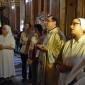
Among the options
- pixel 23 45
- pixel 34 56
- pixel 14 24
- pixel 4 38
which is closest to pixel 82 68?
pixel 34 56

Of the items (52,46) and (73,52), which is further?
(52,46)

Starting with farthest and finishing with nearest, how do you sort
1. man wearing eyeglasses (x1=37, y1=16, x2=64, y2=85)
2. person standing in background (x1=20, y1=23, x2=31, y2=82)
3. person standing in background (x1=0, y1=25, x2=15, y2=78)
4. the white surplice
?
person standing in background (x1=20, y1=23, x2=31, y2=82) → person standing in background (x1=0, y1=25, x2=15, y2=78) → man wearing eyeglasses (x1=37, y1=16, x2=64, y2=85) → the white surplice

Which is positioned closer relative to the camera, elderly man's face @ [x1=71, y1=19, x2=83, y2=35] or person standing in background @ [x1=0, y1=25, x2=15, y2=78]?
elderly man's face @ [x1=71, y1=19, x2=83, y2=35]

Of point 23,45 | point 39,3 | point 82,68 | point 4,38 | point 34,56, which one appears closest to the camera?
point 82,68

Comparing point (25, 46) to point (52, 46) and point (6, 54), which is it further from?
point (52, 46)

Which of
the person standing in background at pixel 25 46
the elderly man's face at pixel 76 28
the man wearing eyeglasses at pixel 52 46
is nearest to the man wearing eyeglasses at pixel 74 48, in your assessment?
the elderly man's face at pixel 76 28

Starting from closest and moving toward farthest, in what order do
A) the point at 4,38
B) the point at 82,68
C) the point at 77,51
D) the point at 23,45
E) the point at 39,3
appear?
the point at 82,68
the point at 77,51
the point at 4,38
the point at 23,45
the point at 39,3

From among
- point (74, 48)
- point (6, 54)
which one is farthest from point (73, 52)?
point (6, 54)

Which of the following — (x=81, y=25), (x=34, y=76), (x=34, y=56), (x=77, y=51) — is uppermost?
(x=81, y=25)

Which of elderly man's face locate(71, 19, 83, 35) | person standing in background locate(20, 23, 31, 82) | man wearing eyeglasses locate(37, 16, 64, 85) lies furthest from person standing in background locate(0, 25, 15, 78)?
elderly man's face locate(71, 19, 83, 35)

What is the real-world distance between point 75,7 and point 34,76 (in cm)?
322

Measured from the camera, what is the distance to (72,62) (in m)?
4.79

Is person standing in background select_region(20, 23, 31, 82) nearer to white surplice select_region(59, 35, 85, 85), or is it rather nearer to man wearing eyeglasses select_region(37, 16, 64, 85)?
man wearing eyeglasses select_region(37, 16, 64, 85)

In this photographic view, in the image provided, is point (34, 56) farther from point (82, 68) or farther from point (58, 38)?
point (82, 68)
